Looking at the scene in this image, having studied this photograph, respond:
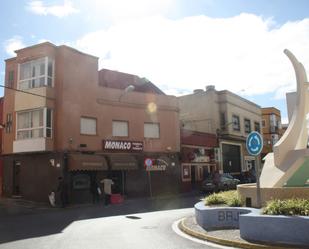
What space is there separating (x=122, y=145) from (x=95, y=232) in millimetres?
16132

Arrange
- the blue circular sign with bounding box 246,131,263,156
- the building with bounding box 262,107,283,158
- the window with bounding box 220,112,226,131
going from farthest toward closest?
1. the building with bounding box 262,107,283,158
2. the window with bounding box 220,112,226,131
3. the blue circular sign with bounding box 246,131,263,156

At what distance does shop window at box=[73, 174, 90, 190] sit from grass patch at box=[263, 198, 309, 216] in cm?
1742

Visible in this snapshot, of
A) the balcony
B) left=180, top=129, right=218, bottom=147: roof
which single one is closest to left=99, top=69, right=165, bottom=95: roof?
left=180, top=129, right=218, bottom=147: roof

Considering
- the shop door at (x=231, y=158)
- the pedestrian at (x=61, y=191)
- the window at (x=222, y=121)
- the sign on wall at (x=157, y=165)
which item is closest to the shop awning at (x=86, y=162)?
the pedestrian at (x=61, y=191)

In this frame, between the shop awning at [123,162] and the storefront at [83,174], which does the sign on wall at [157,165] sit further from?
the storefront at [83,174]

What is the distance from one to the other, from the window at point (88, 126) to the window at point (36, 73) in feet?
10.5

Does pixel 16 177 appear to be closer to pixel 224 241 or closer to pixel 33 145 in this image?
pixel 33 145

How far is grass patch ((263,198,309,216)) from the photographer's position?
9.16m

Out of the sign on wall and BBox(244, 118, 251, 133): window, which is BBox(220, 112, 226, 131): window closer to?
BBox(244, 118, 251, 133): window

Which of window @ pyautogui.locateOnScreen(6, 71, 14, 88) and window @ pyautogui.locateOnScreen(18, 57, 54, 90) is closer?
window @ pyautogui.locateOnScreen(18, 57, 54, 90)

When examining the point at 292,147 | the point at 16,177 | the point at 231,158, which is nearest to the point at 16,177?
the point at 16,177

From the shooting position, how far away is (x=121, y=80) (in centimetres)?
3294

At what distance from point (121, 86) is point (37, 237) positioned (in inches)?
871

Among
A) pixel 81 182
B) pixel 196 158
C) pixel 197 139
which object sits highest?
pixel 197 139
